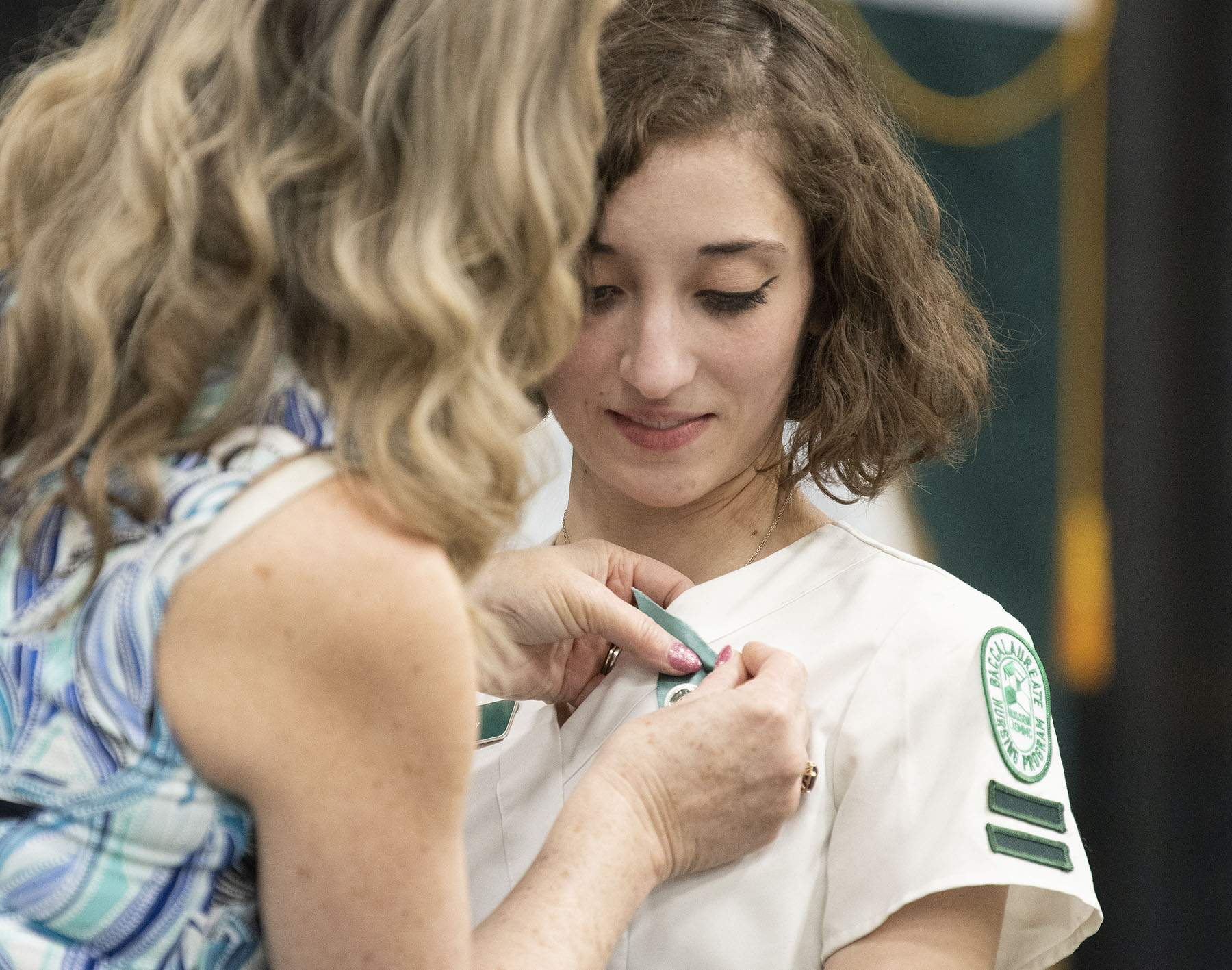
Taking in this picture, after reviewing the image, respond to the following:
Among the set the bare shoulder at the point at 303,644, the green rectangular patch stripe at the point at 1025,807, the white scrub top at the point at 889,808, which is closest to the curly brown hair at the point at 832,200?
the white scrub top at the point at 889,808

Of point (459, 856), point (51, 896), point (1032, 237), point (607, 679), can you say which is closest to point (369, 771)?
point (459, 856)

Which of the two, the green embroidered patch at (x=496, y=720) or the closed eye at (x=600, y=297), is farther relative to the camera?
the green embroidered patch at (x=496, y=720)

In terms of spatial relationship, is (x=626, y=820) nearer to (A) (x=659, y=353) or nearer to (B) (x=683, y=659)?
(B) (x=683, y=659)

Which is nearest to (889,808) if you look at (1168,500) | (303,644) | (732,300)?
(732,300)

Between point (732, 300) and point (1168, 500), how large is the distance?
1.64 metres

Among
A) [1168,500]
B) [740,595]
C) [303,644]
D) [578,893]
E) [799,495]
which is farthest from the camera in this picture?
[1168,500]

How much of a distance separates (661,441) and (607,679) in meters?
0.25

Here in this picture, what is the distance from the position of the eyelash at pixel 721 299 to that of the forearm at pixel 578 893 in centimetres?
47

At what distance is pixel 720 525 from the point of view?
142 centimetres

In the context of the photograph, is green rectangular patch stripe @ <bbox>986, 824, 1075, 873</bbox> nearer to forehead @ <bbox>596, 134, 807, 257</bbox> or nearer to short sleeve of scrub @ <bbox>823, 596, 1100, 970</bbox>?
short sleeve of scrub @ <bbox>823, 596, 1100, 970</bbox>

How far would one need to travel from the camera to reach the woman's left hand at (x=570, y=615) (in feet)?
4.14

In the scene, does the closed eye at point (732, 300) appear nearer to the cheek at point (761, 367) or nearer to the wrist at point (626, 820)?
the cheek at point (761, 367)

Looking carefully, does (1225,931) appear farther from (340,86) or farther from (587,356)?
(340,86)

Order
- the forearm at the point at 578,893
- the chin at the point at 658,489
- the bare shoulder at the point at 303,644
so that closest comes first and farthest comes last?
the bare shoulder at the point at 303,644, the forearm at the point at 578,893, the chin at the point at 658,489
